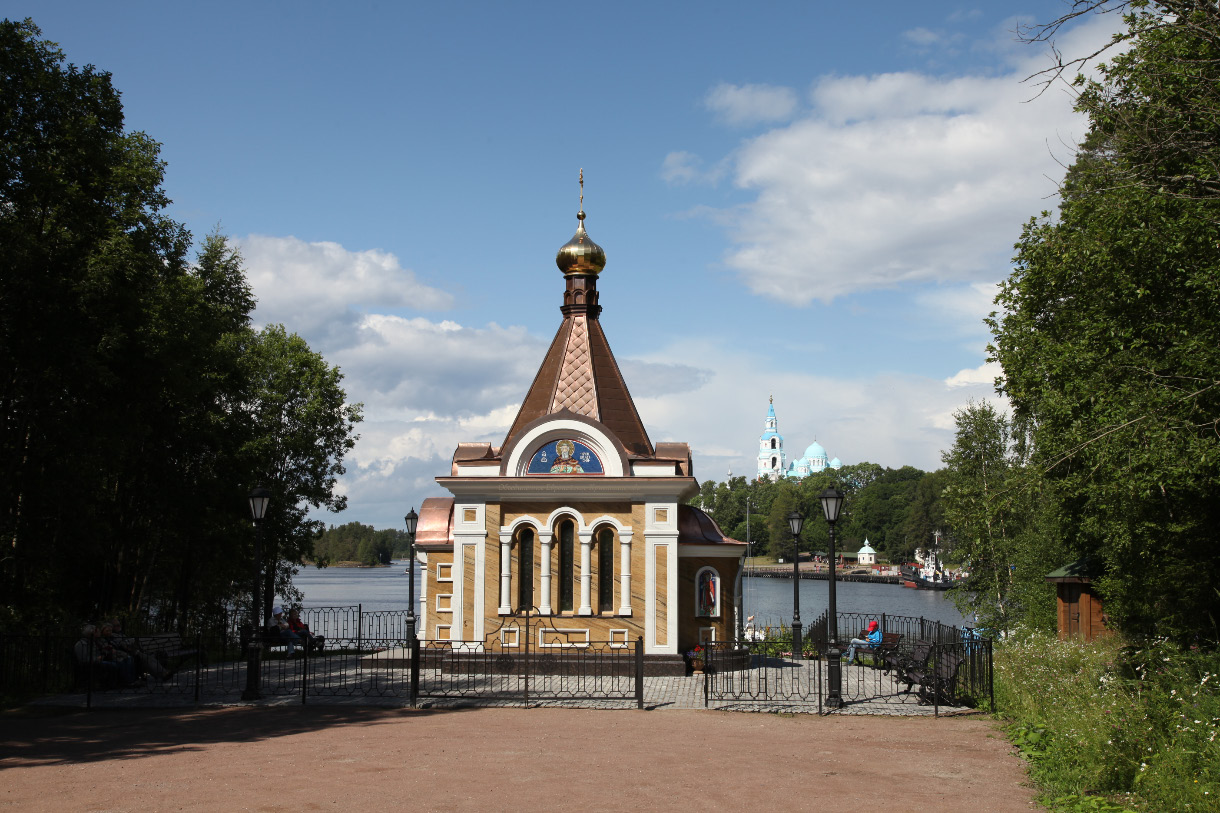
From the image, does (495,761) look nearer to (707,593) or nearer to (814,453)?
(707,593)

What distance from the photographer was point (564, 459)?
1889 centimetres

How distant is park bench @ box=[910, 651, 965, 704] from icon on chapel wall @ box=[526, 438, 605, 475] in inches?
280

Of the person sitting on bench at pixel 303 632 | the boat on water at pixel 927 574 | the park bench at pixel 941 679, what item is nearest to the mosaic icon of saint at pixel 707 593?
the park bench at pixel 941 679

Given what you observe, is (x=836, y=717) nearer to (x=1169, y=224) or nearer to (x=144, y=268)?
(x=1169, y=224)

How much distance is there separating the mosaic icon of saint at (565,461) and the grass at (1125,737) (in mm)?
9010

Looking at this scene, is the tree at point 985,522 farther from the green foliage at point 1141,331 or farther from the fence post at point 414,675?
the fence post at point 414,675

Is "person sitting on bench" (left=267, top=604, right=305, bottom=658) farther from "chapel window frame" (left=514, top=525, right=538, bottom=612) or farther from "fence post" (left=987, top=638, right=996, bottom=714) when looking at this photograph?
"fence post" (left=987, top=638, right=996, bottom=714)

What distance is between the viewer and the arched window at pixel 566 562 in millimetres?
18797

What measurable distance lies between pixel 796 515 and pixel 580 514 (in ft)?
20.9

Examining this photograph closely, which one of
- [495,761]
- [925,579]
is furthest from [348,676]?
[925,579]

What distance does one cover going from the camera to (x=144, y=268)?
18.0 m

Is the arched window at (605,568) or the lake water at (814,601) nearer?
the arched window at (605,568)

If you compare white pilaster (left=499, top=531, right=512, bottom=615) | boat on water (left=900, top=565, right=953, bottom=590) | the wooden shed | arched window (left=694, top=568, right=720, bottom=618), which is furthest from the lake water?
white pilaster (left=499, top=531, right=512, bottom=615)

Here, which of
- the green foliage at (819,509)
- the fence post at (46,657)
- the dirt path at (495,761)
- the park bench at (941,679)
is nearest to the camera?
the dirt path at (495,761)
